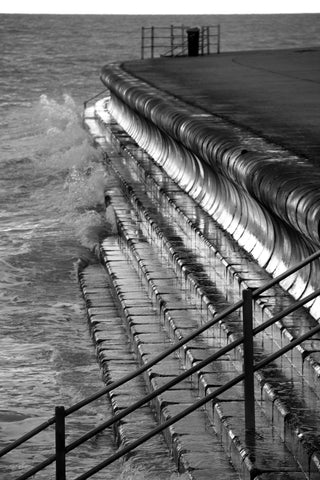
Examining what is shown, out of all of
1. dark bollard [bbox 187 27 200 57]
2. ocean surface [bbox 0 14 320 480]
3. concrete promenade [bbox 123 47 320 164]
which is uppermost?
dark bollard [bbox 187 27 200 57]

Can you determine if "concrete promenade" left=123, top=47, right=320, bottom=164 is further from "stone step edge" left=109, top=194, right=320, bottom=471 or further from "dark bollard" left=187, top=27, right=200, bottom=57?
"stone step edge" left=109, top=194, right=320, bottom=471

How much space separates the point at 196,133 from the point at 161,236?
0.94 meters

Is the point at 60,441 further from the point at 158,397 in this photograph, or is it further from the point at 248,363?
the point at 158,397

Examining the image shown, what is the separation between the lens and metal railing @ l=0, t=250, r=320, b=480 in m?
5.08

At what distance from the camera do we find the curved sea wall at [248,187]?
6.95 metres

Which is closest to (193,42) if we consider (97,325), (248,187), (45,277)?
(45,277)

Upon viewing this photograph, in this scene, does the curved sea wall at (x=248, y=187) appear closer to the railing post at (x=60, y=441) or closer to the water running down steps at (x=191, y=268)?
the water running down steps at (x=191, y=268)

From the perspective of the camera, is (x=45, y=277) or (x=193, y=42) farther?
(x=193, y=42)

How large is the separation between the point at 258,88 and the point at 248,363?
Answer: 431 inches

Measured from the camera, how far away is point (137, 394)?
7191 millimetres

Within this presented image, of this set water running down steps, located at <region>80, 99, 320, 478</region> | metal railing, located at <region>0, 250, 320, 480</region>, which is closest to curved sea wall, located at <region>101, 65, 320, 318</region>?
water running down steps, located at <region>80, 99, 320, 478</region>

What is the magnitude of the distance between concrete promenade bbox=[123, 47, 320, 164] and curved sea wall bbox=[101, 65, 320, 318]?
1.17 ft

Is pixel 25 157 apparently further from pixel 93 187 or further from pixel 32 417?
pixel 32 417

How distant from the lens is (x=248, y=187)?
7.93 metres
